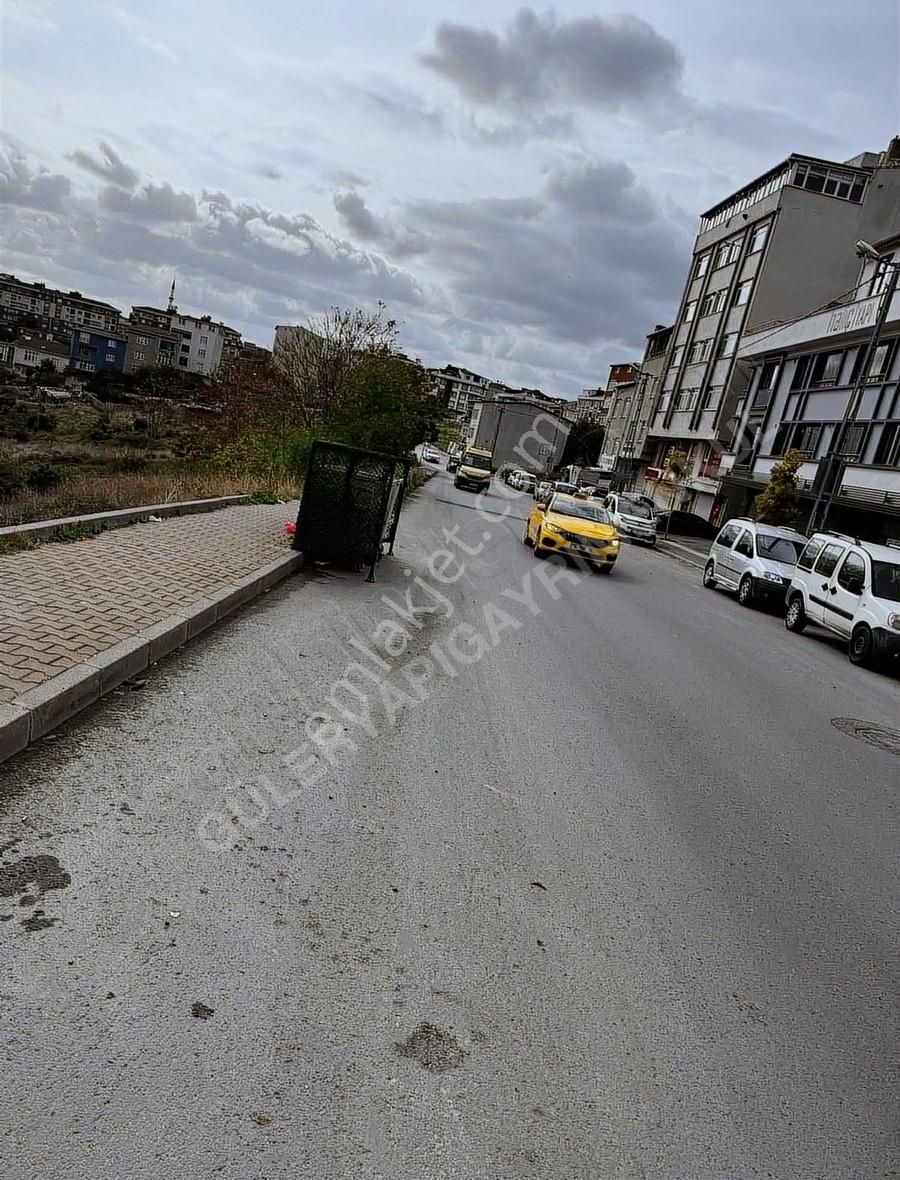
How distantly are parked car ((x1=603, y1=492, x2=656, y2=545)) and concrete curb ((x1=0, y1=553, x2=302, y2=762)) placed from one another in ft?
91.3

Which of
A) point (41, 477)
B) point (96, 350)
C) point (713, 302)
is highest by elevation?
point (713, 302)

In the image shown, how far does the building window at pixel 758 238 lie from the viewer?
45188 mm

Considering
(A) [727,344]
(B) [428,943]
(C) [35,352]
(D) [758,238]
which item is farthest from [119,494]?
(C) [35,352]

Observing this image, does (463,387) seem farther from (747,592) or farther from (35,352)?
(747,592)

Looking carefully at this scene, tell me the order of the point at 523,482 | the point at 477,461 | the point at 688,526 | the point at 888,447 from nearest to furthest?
the point at 888,447, the point at 688,526, the point at 477,461, the point at 523,482

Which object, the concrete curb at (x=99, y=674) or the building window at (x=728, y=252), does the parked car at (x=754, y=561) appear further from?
the building window at (x=728, y=252)

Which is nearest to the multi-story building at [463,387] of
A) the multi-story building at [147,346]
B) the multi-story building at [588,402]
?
the multi-story building at [588,402]

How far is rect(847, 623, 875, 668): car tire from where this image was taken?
12633mm

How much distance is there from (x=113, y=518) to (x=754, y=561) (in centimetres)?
1343

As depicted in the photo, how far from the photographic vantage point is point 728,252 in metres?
50.0

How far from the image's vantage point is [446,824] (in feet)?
15.0

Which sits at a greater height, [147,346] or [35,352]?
[147,346]

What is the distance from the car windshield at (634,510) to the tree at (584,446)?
2031 inches

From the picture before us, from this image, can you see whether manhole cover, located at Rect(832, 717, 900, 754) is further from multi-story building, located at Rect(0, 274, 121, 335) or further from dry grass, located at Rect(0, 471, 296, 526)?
multi-story building, located at Rect(0, 274, 121, 335)
